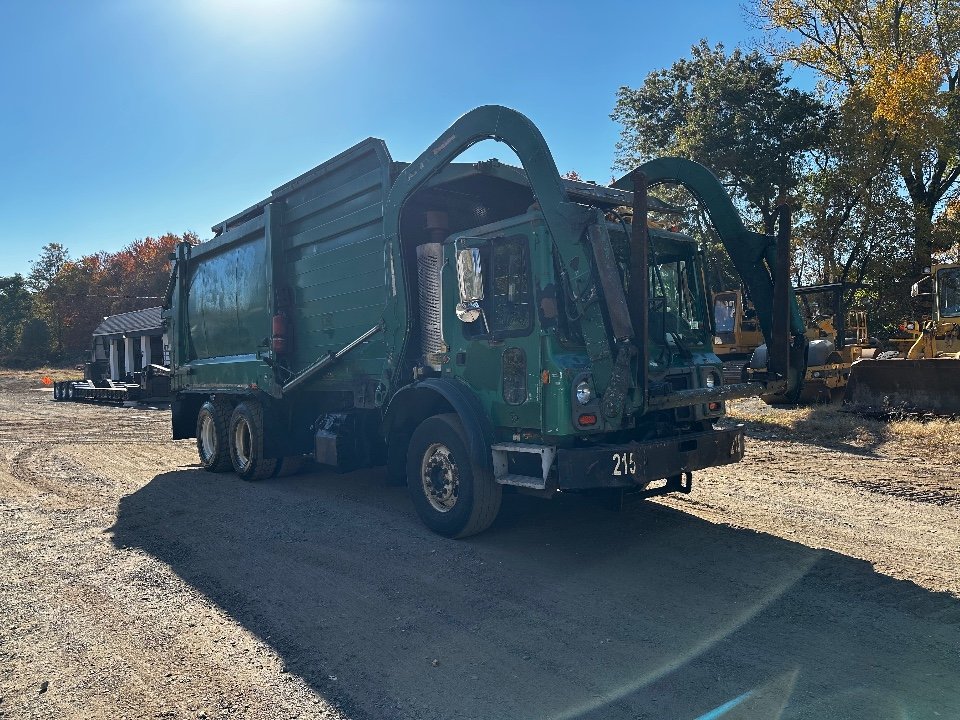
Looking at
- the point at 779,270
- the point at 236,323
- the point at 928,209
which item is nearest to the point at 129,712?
the point at 779,270

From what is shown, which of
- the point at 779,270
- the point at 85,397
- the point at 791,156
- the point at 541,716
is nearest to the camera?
the point at 541,716

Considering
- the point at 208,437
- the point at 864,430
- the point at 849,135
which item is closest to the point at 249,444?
the point at 208,437

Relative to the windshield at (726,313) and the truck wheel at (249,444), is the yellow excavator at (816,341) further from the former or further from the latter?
the truck wheel at (249,444)

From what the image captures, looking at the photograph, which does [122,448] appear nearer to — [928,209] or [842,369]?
[842,369]

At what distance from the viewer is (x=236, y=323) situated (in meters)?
10.2

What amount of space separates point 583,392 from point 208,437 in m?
7.12

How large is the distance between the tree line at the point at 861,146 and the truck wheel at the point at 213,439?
1934cm


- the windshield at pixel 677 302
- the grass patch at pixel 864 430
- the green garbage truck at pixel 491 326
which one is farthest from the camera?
the grass patch at pixel 864 430

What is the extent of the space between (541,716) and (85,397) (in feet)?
98.9

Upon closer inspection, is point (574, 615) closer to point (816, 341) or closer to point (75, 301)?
point (816, 341)

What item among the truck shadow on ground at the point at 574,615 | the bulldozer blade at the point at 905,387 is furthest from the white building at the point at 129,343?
the truck shadow on ground at the point at 574,615

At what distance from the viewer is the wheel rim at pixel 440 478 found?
6367 millimetres

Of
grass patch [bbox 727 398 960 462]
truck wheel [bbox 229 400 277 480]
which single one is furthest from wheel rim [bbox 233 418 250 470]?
grass patch [bbox 727 398 960 462]

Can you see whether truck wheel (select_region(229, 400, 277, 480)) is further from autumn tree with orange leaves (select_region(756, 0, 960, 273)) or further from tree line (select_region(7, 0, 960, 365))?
autumn tree with orange leaves (select_region(756, 0, 960, 273))
